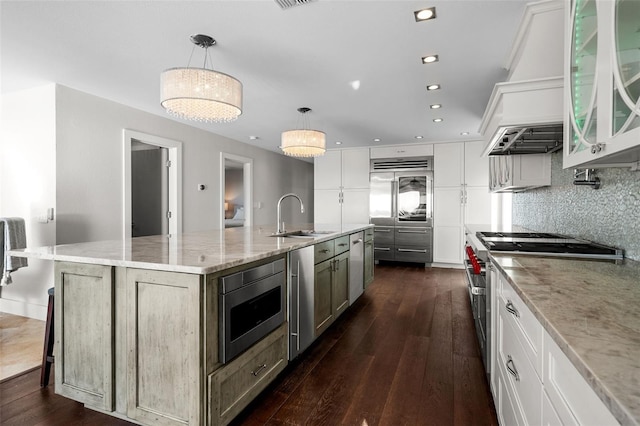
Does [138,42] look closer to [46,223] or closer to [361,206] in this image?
[46,223]

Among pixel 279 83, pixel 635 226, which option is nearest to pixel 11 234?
pixel 279 83

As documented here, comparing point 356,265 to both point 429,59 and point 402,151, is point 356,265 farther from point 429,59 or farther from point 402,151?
point 402,151

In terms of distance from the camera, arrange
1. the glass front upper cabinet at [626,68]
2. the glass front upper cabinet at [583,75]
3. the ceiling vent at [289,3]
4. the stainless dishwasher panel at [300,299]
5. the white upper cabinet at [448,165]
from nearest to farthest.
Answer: the glass front upper cabinet at [626,68], the glass front upper cabinet at [583,75], the ceiling vent at [289,3], the stainless dishwasher panel at [300,299], the white upper cabinet at [448,165]

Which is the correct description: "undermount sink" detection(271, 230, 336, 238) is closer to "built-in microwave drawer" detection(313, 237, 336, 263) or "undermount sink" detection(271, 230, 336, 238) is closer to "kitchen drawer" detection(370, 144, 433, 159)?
"built-in microwave drawer" detection(313, 237, 336, 263)

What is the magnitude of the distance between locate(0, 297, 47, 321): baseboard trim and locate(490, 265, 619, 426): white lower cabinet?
417 cm

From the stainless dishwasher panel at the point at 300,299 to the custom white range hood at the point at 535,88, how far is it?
152 centimetres

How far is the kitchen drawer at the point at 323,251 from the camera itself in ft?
8.21

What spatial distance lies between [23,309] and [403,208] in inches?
224

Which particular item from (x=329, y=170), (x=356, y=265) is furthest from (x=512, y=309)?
(x=329, y=170)

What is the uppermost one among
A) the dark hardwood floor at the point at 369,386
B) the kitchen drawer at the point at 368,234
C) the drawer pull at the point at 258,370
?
the kitchen drawer at the point at 368,234

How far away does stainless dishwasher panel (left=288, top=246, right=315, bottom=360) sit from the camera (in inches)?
87.1

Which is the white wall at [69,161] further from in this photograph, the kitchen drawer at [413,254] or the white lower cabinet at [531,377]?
the kitchen drawer at [413,254]

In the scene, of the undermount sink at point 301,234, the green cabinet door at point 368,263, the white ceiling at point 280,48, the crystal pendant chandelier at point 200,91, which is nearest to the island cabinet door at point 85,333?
the crystal pendant chandelier at point 200,91

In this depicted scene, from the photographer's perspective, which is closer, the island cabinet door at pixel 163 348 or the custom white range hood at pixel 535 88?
the island cabinet door at pixel 163 348
